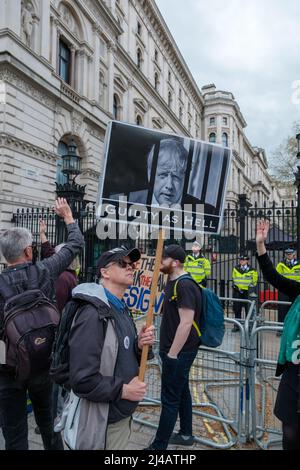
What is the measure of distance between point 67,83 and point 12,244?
2231 cm

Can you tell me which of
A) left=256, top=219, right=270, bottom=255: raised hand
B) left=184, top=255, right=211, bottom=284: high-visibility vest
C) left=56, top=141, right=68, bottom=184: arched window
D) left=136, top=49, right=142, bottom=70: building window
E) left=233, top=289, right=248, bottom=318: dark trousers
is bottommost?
left=233, top=289, right=248, bottom=318: dark trousers

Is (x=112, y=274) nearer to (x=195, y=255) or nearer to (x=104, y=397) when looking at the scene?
(x=104, y=397)

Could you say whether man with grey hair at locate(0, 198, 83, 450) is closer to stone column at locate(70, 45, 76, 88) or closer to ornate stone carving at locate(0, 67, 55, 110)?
ornate stone carving at locate(0, 67, 55, 110)

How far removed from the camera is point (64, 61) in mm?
21641

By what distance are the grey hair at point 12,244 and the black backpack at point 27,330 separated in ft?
0.64

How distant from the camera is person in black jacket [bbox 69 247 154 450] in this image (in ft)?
5.82

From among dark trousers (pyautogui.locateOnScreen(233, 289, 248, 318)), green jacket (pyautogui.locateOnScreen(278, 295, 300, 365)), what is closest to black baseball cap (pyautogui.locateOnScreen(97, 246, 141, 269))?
green jacket (pyautogui.locateOnScreen(278, 295, 300, 365))

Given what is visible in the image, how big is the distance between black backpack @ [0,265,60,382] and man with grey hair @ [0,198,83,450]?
0.09 meters

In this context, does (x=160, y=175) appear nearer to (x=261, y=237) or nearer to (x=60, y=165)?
(x=261, y=237)

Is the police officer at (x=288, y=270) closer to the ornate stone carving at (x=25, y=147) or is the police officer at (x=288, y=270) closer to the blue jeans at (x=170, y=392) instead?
the blue jeans at (x=170, y=392)

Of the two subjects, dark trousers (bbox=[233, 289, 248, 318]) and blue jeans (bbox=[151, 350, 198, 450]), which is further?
dark trousers (bbox=[233, 289, 248, 318])

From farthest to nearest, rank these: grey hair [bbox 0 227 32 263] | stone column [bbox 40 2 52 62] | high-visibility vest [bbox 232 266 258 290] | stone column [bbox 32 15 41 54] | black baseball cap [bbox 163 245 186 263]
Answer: stone column [bbox 40 2 52 62]
stone column [bbox 32 15 41 54]
high-visibility vest [bbox 232 266 258 290]
black baseball cap [bbox 163 245 186 263]
grey hair [bbox 0 227 32 263]

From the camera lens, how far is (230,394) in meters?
4.43

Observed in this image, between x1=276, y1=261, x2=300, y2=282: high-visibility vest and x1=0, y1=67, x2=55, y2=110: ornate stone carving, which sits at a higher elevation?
x1=0, y1=67, x2=55, y2=110: ornate stone carving
